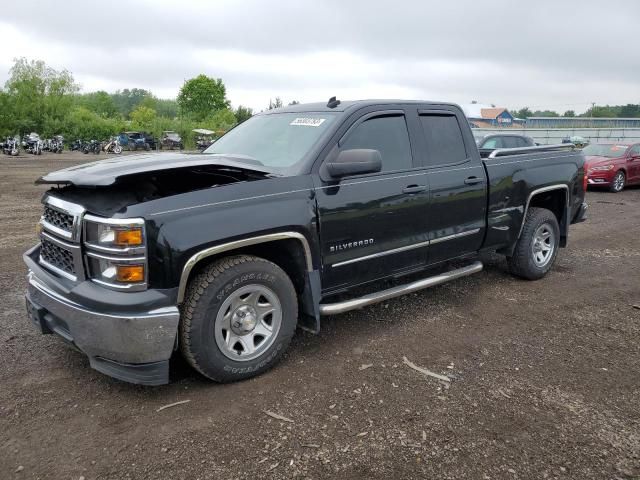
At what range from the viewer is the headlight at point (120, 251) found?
2.90 m

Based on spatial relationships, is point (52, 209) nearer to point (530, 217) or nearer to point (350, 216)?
point (350, 216)

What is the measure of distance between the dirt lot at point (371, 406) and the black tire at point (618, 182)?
11.4 metres

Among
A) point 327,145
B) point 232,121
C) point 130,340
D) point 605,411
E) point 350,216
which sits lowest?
point 605,411

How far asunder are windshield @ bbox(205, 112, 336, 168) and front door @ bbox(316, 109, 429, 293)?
0.28 metres

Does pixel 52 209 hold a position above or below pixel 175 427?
above

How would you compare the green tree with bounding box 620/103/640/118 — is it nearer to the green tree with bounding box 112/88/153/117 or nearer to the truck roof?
the truck roof

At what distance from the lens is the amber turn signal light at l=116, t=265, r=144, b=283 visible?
293cm

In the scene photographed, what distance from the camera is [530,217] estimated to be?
5590 millimetres

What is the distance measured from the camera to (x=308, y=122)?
13.6 feet

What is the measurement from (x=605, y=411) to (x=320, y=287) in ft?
6.71

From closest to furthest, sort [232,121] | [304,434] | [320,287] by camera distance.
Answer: [304,434] → [320,287] → [232,121]

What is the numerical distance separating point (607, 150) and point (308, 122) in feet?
47.3

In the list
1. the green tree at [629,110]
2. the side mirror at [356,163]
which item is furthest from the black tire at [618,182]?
the green tree at [629,110]

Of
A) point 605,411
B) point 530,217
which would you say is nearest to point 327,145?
point 605,411
